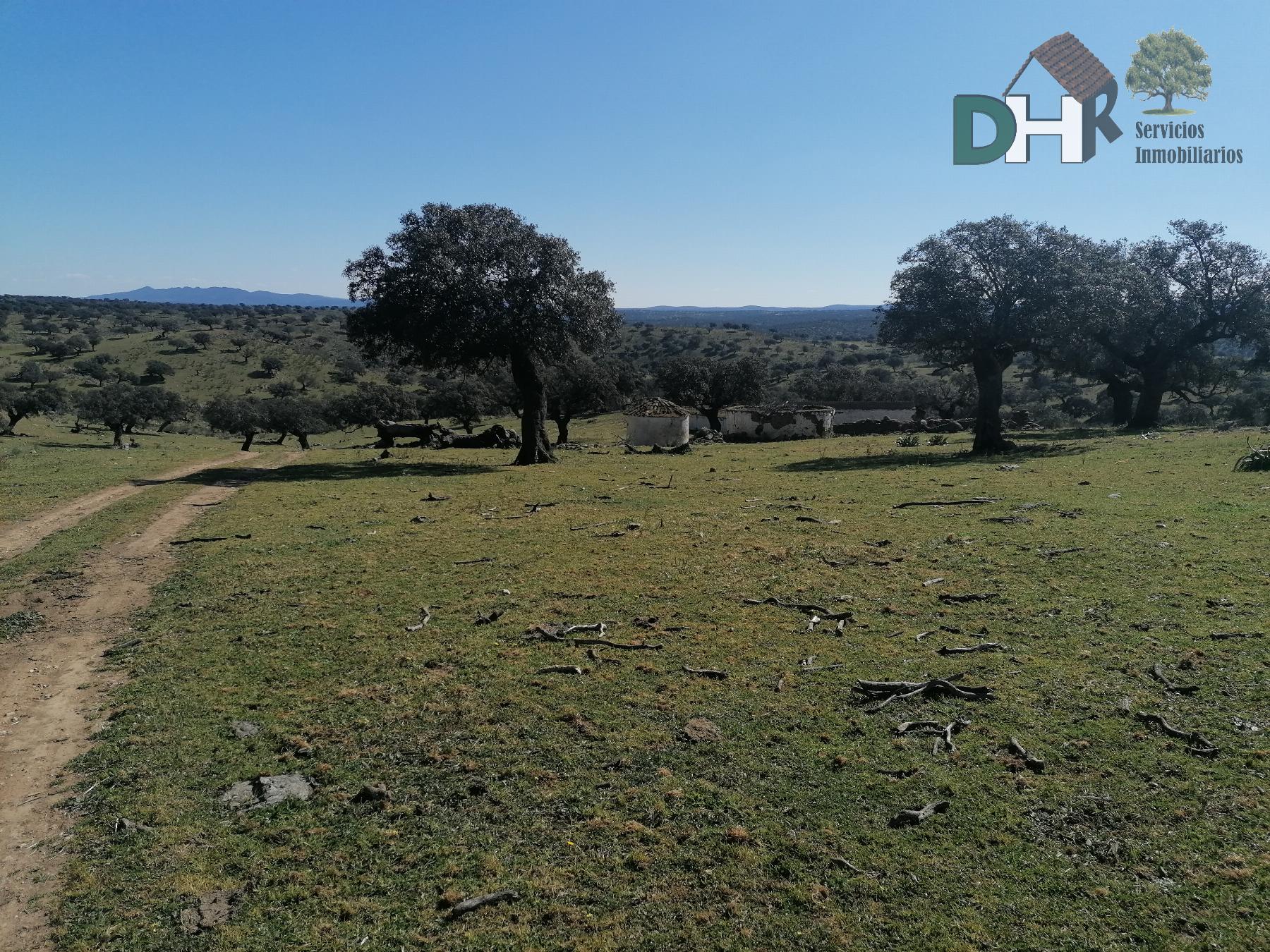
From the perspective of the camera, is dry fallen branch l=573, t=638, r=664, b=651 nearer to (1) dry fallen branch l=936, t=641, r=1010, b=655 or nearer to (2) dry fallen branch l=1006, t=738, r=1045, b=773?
(1) dry fallen branch l=936, t=641, r=1010, b=655

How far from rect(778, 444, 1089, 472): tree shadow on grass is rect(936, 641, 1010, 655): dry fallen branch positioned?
1776 centimetres

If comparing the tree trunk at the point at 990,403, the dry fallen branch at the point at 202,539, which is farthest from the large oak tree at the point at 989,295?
the dry fallen branch at the point at 202,539

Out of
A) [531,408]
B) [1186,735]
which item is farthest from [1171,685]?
[531,408]

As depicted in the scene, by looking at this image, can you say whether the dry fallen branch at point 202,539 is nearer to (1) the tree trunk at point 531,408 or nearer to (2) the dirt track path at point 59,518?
(2) the dirt track path at point 59,518

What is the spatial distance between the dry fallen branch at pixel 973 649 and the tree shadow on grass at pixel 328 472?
64.2ft

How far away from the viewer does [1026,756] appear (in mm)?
5918

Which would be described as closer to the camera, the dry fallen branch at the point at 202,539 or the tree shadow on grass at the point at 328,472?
the dry fallen branch at the point at 202,539

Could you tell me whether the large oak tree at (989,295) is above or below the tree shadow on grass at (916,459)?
above

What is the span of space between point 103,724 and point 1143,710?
365 inches

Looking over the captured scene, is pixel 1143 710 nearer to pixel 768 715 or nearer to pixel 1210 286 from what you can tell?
pixel 768 715

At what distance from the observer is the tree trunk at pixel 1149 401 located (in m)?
37.9

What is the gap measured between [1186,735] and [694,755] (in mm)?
3953

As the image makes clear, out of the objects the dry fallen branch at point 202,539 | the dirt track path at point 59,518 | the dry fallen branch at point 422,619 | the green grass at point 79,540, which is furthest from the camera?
the dry fallen branch at point 202,539

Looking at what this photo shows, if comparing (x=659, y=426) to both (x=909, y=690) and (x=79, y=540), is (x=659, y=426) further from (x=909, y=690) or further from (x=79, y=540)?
(x=909, y=690)
